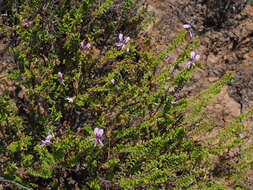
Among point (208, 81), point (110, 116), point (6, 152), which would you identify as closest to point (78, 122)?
point (110, 116)

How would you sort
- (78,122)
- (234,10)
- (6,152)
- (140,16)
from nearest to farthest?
(6,152) < (78,122) < (140,16) < (234,10)

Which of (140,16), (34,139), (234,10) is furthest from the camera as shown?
(234,10)

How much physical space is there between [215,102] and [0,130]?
2.59 meters

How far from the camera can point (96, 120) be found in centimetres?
286

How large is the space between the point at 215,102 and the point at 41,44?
2.31m

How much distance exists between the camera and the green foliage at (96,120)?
2.29m

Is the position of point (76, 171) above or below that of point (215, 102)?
below

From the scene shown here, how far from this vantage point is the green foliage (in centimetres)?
229

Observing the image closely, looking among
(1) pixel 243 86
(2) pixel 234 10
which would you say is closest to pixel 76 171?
(1) pixel 243 86

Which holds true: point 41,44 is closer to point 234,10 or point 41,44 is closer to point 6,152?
point 6,152

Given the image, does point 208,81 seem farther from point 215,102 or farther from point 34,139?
point 34,139

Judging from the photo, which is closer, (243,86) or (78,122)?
(78,122)

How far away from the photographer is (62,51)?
9.82 ft

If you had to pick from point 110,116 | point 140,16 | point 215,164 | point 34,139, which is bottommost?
point 215,164
